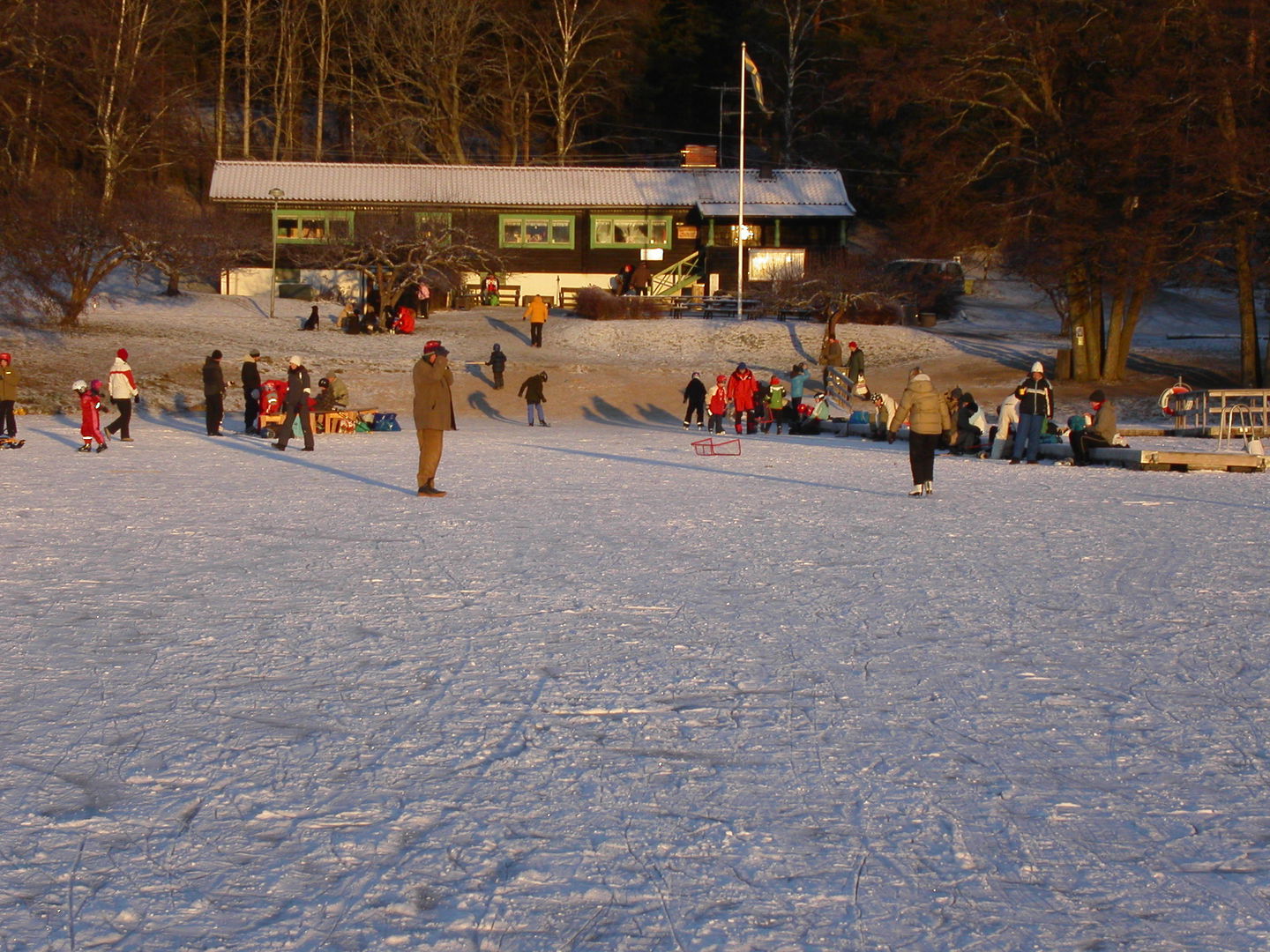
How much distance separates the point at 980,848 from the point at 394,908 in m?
2.07

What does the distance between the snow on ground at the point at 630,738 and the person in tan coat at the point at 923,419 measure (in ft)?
8.82

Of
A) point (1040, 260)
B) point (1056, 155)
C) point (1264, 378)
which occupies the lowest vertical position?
point (1264, 378)

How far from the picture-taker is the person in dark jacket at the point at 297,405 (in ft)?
65.2

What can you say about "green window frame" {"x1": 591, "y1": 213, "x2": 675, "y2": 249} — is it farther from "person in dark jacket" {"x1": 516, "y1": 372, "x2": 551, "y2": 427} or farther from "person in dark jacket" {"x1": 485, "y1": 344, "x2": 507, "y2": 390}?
"person in dark jacket" {"x1": 516, "y1": 372, "x2": 551, "y2": 427}

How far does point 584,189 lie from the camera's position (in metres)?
51.1

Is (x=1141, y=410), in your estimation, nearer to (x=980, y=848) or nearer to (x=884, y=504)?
(x=884, y=504)

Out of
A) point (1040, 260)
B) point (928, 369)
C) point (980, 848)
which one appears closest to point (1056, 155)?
point (1040, 260)

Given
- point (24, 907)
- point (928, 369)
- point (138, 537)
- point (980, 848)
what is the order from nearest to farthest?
point (24, 907) → point (980, 848) → point (138, 537) → point (928, 369)

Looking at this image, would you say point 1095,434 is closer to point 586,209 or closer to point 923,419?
point 923,419

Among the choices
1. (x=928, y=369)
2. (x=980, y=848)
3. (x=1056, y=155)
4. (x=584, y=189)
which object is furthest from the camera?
(x=584, y=189)

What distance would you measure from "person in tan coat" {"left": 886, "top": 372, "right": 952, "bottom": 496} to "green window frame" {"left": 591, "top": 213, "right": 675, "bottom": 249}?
124ft

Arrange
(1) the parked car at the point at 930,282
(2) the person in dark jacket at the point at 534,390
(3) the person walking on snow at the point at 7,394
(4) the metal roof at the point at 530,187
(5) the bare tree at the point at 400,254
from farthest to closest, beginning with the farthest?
(4) the metal roof at the point at 530,187 < (1) the parked car at the point at 930,282 < (5) the bare tree at the point at 400,254 < (2) the person in dark jacket at the point at 534,390 < (3) the person walking on snow at the point at 7,394

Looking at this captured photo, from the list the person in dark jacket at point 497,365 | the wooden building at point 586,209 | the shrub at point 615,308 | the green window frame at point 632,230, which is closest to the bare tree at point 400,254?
the wooden building at point 586,209

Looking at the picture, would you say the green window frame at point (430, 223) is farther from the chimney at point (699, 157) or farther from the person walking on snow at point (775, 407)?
the person walking on snow at point (775, 407)
